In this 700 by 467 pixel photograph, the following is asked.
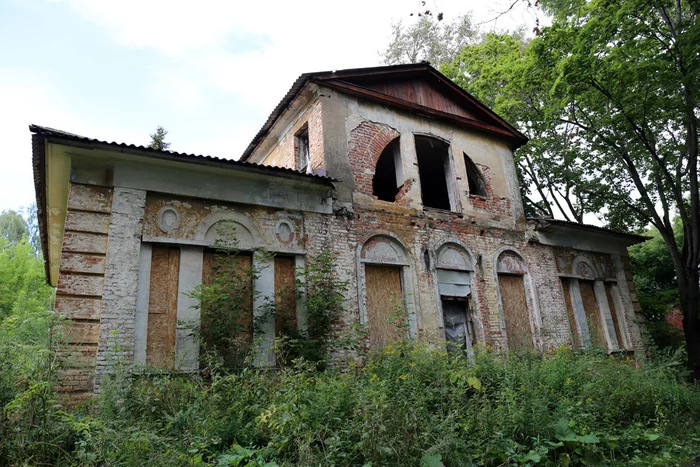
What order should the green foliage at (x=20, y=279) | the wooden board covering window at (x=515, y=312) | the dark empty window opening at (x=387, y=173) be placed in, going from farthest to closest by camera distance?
1. the green foliage at (x=20, y=279)
2. the dark empty window opening at (x=387, y=173)
3. the wooden board covering window at (x=515, y=312)

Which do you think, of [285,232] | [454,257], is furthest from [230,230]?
[454,257]

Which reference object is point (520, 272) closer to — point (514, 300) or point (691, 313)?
point (514, 300)

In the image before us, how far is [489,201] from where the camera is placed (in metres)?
12.2

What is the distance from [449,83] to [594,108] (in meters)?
4.25

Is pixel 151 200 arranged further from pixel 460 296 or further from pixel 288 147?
pixel 460 296

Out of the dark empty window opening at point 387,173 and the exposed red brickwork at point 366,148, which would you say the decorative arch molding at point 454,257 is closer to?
the dark empty window opening at point 387,173

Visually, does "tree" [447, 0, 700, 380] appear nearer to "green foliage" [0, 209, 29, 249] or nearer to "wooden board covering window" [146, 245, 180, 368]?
"wooden board covering window" [146, 245, 180, 368]

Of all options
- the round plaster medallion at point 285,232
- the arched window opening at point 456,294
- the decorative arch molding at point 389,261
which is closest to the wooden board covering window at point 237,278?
the round plaster medallion at point 285,232

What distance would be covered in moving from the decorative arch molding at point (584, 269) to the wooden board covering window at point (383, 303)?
6.45m

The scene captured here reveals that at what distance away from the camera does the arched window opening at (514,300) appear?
36.9ft

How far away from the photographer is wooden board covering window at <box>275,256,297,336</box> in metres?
8.09

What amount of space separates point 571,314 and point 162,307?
1088cm

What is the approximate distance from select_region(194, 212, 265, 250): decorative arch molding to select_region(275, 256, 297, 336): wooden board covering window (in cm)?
60

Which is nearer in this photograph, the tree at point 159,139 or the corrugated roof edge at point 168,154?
the corrugated roof edge at point 168,154
